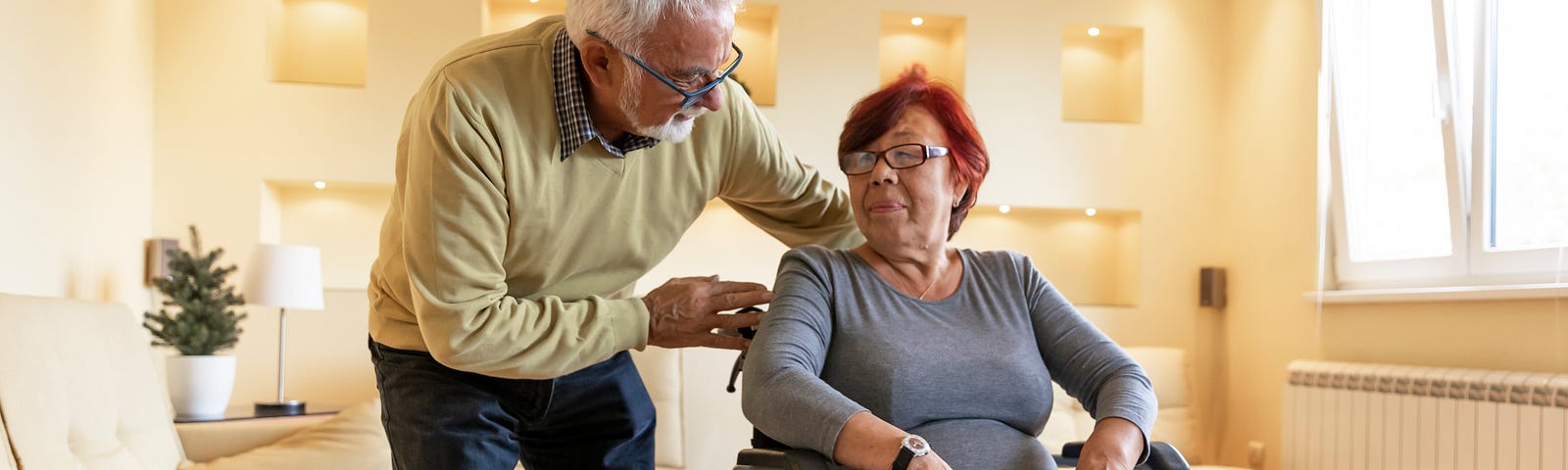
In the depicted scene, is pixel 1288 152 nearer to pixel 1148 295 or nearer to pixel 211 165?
pixel 1148 295

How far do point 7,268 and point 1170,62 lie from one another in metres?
4.56

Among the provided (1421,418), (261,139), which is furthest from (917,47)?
(261,139)

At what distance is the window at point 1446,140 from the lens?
369 cm

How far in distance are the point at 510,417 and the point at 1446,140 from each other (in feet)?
11.6

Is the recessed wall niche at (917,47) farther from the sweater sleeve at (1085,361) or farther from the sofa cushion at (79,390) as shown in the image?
the sweater sleeve at (1085,361)

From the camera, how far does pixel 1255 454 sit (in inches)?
209

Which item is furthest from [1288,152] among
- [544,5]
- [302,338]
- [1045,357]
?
[302,338]

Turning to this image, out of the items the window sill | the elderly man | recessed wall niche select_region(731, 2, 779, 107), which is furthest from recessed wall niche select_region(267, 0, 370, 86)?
the window sill

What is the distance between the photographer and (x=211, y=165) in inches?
191

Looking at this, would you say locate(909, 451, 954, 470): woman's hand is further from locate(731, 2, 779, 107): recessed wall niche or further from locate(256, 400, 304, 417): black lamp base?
locate(731, 2, 779, 107): recessed wall niche

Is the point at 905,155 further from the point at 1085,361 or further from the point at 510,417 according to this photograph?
the point at 510,417

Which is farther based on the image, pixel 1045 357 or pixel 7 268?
pixel 7 268

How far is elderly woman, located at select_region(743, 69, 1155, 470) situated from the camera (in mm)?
1688

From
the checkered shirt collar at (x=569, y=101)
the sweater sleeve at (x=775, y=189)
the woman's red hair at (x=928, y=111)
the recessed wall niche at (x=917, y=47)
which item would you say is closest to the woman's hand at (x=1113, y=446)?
the woman's red hair at (x=928, y=111)
